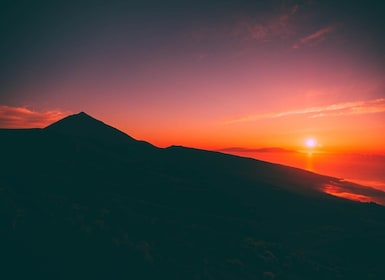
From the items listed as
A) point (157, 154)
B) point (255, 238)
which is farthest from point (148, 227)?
point (157, 154)

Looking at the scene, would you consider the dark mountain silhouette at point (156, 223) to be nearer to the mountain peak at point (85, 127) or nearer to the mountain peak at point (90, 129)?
the mountain peak at point (90, 129)

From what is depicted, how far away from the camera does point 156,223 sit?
3853cm

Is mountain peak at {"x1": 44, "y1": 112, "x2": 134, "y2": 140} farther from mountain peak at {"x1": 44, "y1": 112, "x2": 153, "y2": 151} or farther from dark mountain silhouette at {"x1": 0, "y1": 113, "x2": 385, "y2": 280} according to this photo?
dark mountain silhouette at {"x1": 0, "y1": 113, "x2": 385, "y2": 280}

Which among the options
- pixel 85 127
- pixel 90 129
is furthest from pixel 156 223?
pixel 85 127

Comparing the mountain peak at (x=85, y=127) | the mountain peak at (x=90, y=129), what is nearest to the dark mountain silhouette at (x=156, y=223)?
the mountain peak at (x=90, y=129)

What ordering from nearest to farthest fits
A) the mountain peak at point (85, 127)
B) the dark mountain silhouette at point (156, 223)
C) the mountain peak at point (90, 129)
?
the dark mountain silhouette at point (156, 223), the mountain peak at point (90, 129), the mountain peak at point (85, 127)

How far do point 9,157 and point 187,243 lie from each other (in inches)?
1801

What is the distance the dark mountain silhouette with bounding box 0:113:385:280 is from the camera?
28156 millimetres

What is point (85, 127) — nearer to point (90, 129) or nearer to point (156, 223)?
point (90, 129)

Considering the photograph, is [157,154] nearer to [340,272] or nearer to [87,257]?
[87,257]

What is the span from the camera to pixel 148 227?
36875 mm

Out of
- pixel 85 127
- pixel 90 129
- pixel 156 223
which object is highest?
pixel 85 127

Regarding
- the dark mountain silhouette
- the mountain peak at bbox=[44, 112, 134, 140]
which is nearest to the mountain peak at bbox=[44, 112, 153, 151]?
the mountain peak at bbox=[44, 112, 134, 140]

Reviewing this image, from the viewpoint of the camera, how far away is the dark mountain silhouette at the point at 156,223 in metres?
28.2
